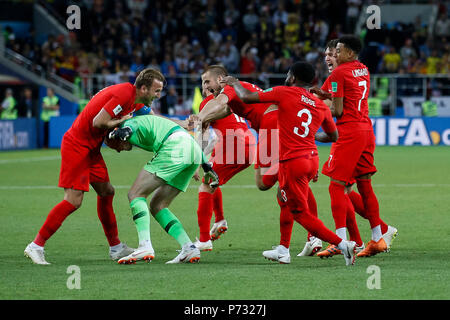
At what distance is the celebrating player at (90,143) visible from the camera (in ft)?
25.7

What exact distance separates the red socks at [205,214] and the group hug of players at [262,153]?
0.05 feet

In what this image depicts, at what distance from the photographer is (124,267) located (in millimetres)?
7578

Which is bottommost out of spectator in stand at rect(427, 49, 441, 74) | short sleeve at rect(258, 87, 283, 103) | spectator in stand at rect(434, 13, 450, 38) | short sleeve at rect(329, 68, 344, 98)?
short sleeve at rect(258, 87, 283, 103)

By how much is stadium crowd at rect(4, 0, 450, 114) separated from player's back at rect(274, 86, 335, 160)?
19521 mm

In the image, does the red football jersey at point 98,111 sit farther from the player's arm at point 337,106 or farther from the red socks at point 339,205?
the red socks at point 339,205

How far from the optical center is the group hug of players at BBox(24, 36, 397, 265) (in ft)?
25.2

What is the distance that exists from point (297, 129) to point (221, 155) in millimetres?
2097

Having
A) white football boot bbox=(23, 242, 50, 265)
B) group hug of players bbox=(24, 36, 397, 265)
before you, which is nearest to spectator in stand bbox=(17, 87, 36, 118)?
group hug of players bbox=(24, 36, 397, 265)

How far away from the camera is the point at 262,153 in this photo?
8.92 meters

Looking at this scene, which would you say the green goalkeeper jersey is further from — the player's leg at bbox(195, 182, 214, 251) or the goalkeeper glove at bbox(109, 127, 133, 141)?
the player's leg at bbox(195, 182, 214, 251)

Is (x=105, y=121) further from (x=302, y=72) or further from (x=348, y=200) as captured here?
(x=348, y=200)

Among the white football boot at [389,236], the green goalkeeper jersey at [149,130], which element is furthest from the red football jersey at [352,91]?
the green goalkeeper jersey at [149,130]

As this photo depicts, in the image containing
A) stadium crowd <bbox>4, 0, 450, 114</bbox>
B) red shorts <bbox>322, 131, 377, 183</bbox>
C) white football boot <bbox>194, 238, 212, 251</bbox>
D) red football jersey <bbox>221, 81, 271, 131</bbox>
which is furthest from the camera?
stadium crowd <bbox>4, 0, 450, 114</bbox>

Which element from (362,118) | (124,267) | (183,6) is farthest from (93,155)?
(183,6)
